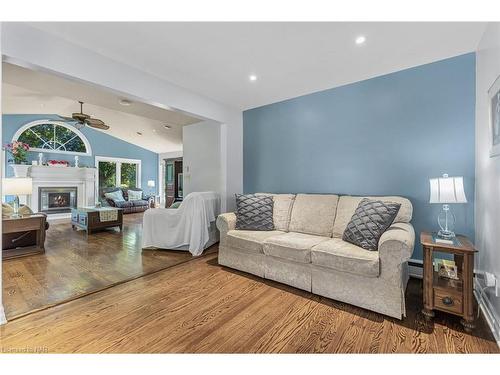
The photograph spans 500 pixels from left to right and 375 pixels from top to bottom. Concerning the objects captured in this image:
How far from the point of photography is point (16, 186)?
2.98m

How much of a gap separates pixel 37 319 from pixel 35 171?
5986mm

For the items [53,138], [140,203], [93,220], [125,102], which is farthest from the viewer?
[140,203]

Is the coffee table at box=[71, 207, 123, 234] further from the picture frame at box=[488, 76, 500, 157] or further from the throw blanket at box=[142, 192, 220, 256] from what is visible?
the picture frame at box=[488, 76, 500, 157]

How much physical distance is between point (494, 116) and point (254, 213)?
7.65 feet

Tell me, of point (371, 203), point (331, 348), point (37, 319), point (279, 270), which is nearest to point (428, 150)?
point (371, 203)

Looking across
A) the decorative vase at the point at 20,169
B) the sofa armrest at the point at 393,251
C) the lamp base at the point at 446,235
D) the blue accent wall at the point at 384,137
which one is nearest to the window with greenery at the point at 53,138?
the decorative vase at the point at 20,169

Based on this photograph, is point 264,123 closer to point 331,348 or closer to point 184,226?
point 184,226

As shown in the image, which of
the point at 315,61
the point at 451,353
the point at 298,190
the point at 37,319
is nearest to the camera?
the point at 451,353

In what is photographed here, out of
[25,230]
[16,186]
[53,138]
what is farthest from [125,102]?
[53,138]

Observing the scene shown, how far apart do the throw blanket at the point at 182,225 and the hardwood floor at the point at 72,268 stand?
157 mm

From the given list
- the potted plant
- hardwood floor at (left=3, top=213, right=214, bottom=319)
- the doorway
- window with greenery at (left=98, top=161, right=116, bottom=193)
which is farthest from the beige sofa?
window with greenery at (left=98, top=161, right=116, bottom=193)

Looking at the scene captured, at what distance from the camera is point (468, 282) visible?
1622mm

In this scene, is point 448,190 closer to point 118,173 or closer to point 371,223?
point 371,223

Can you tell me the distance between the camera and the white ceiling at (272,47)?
190cm
